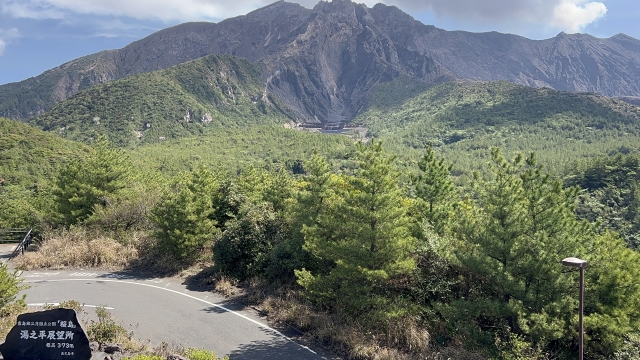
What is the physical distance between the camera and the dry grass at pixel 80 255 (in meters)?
20.7

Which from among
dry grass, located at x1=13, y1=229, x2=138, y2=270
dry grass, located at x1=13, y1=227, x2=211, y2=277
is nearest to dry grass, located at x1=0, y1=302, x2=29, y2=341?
dry grass, located at x1=13, y1=227, x2=211, y2=277

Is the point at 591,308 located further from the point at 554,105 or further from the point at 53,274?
the point at 554,105

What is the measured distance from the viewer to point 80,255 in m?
21.1

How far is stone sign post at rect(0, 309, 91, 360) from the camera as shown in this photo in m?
8.70

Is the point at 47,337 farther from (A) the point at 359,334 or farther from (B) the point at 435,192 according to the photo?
(B) the point at 435,192

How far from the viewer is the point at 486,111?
534 feet

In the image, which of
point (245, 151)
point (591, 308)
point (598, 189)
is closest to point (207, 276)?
point (591, 308)

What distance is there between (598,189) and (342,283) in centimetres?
7569

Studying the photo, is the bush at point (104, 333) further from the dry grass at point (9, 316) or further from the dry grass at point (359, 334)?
the dry grass at point (359, 334)

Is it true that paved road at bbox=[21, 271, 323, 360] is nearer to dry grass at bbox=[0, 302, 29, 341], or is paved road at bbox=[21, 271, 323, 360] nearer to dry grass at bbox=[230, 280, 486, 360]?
dry grass at bbox=[230, 280, 486, 360]

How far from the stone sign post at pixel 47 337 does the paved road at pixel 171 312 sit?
3480mm

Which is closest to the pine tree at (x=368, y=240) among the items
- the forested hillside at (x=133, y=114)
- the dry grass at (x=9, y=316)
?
the dry grass at (x=9, y=316)

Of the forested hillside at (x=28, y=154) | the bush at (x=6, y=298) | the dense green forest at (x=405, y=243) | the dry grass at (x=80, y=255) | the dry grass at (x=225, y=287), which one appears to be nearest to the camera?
the bush at (x=6, y=298)

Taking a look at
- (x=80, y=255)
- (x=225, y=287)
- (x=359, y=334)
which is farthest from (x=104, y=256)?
(x=359, y=334)
